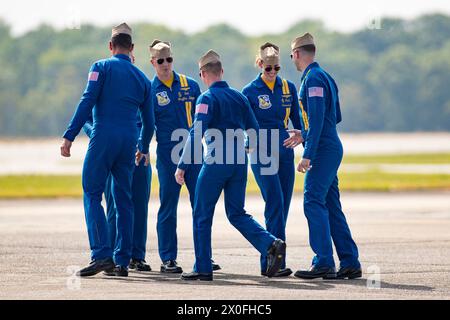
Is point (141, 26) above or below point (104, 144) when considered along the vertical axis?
above

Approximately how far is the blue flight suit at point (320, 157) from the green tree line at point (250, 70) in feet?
301

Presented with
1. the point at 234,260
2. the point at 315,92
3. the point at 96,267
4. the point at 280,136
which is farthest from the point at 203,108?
the point at 234,260

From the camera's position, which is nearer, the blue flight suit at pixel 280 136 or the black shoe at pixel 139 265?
the blue flight suit at pixel 280 136

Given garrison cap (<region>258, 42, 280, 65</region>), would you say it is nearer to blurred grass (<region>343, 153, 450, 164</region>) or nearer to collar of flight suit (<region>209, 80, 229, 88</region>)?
collar of flight suit (<region>209, 80, 229, 88</region>)

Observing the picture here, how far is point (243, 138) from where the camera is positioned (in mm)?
10492

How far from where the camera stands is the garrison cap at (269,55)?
11266 millimetres

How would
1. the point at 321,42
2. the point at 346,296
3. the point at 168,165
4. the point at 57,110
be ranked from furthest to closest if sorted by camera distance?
1. the point at 321,42
2. the point at 57,110
3. the point at 168,165
4. the point at 346,296

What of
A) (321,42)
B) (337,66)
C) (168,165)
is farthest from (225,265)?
(321,42)

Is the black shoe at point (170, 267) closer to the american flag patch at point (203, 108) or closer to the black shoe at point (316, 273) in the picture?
the black shoe at point (316, 273)

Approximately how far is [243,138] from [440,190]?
1665 cm

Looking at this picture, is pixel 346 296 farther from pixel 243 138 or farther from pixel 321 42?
pixel 321 42

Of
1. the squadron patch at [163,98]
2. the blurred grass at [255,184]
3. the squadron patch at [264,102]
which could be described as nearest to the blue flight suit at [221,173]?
the squadron patch at [264,102]

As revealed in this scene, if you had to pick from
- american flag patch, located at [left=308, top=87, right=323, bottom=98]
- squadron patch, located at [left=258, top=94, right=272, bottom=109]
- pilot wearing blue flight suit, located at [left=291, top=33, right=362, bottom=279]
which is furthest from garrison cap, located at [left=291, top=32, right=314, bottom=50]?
squadron patch, located at [left=258, top=94, right=272, bottom=109]

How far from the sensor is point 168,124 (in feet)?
37.8
